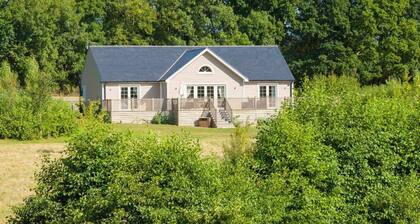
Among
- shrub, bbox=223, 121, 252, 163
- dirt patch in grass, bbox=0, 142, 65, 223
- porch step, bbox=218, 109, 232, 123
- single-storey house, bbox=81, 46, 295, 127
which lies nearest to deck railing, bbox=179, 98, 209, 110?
single-storey house, bbox=81, 46, 295, 127

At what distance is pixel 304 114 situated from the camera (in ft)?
54.1

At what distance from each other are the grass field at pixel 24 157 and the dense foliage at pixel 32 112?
0.88 metres

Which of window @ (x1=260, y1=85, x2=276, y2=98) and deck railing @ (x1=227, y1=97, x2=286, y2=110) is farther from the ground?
window @ (x1=260, y1=85, x2=276, y2=98)

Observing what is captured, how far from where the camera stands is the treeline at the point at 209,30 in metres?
56.9

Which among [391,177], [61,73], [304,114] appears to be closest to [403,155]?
[391,177]

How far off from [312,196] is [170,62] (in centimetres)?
3354

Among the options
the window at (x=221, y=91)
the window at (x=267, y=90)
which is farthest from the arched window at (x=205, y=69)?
the window at (x=267, y=90)

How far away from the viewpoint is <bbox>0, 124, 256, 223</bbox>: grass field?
1773 cm

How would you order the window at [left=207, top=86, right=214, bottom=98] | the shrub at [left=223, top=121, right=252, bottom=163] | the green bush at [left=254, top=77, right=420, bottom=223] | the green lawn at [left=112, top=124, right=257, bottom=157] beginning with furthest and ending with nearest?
1. the window at [left=207, top=86, right=214, bottom=98]
2. the green lawn at [left=112, top=124, right=257, bottom=157]
3. the shrub at [left=223, top=121, right=252, bottom=163]
4. the green bush at [left=254, top=77, right=420, bottom=223]

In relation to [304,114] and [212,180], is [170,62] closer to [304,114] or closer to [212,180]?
[304,114]

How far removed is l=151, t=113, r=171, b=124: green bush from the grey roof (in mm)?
2727

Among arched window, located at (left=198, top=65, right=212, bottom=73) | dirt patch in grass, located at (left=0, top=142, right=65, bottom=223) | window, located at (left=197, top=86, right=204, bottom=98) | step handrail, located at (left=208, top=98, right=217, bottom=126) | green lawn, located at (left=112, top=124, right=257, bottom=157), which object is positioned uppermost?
arched window, located at (left=198, top=65, right=212, bottom=73)

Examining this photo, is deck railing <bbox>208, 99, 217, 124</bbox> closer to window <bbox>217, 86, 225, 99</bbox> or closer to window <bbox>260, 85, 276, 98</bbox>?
window <bbox>217, 86, 225, 99</bbox>

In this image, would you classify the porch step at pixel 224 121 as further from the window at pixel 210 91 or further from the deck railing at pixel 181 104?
the window at pixel 210 91
